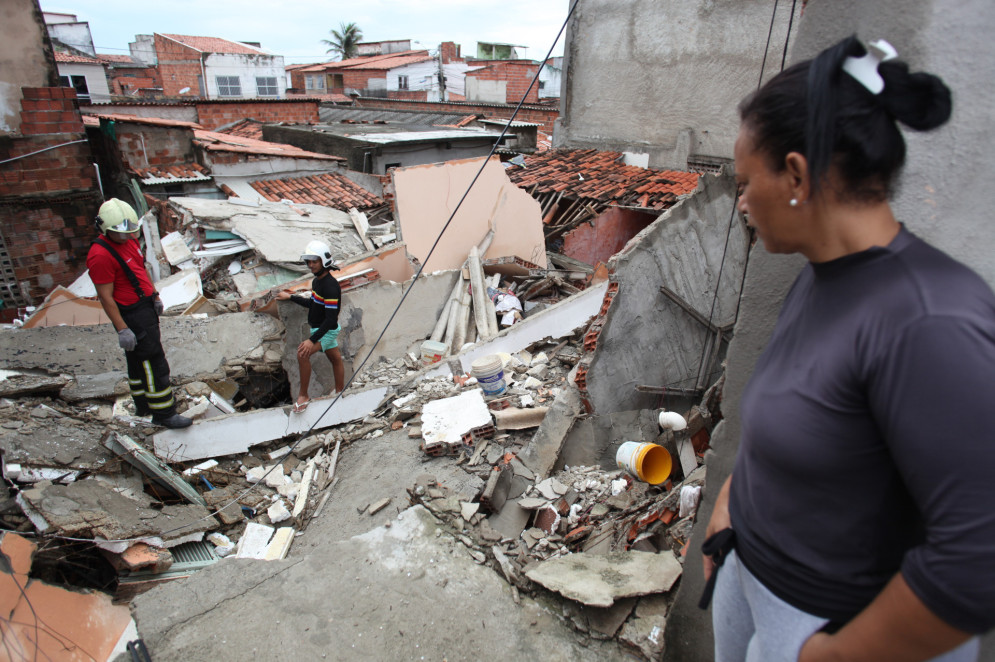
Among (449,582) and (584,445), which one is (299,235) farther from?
(449,582)

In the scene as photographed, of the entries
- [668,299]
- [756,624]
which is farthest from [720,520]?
[668,299]

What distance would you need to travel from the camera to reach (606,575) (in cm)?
259

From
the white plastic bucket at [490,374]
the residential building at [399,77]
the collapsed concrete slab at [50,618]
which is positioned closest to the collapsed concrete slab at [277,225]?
the white plastic bucket at [490,374]

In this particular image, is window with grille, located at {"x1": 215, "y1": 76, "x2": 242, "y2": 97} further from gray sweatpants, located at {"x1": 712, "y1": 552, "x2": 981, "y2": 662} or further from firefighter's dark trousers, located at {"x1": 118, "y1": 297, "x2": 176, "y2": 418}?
gray sweatpants, located at {"x1": 712, "y1": 552, "x2": 981, "y2": 662}

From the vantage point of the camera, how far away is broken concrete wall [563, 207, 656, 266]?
9797mm

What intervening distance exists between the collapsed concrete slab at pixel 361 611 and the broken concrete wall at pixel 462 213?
5.14 m

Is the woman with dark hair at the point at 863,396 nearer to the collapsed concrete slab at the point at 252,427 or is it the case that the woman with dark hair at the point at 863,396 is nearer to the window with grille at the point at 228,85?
the collapsed concrete slab at the point at 252,427

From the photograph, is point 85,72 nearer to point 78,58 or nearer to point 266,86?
point 78,58

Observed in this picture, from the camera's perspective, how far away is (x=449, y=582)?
109 inches

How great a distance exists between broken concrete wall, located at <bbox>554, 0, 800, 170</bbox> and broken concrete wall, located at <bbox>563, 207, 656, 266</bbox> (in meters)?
2.02

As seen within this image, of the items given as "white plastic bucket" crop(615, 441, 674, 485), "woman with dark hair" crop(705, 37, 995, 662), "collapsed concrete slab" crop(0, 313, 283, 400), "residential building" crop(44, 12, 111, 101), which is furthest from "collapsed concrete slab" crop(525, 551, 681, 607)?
"residential building" crop(44, 12, 111, 101)

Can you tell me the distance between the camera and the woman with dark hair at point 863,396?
76cm

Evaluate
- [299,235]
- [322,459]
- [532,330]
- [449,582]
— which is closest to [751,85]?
[532,330]

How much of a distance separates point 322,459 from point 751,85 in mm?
9958
